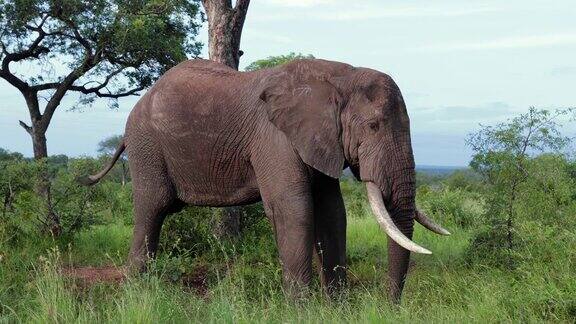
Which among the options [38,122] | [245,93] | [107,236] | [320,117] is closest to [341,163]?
[320,117]

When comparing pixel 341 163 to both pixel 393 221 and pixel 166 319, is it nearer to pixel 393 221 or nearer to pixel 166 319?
pixel 393 221

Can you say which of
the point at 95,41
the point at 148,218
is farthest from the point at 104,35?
the point at 148,218

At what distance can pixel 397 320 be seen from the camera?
5.53m

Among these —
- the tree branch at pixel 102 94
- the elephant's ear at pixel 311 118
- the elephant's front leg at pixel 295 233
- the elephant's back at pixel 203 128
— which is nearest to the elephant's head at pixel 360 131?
the elephant's ear at pixel 311 118

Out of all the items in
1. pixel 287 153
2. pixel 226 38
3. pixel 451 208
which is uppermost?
pixel 226 38

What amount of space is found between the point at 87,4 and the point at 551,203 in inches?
590

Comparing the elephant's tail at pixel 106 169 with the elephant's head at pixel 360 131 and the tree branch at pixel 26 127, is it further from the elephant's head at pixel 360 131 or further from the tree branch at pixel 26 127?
the tree branch at pixel 26 127

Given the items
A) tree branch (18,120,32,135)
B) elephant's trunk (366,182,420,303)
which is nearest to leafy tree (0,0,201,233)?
tree branch (18,120,32,135)

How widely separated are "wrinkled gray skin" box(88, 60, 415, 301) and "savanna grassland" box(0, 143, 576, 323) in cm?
44

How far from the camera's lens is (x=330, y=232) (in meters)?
7.43

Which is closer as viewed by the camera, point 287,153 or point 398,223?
point 398,223

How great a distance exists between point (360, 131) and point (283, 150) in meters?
0.68

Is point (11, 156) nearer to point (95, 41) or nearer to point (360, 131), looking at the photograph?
point (95, 41)

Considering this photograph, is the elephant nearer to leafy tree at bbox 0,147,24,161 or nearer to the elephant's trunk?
the elephant's trunk
